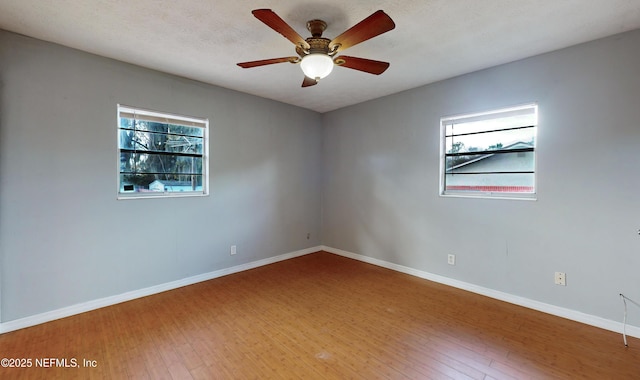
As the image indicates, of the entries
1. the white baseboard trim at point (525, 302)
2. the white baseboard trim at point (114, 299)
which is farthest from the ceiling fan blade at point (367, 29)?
the white baseboard trim at point (114, 299)

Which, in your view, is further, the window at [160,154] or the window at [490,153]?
the window at [160,154]

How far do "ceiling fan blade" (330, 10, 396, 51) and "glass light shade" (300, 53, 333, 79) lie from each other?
0.37 feet

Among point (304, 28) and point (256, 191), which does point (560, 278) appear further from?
point (256, 191)

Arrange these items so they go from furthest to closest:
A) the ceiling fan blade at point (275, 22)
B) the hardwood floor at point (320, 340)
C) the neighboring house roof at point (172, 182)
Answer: the neighboring house roof at point (172, 182) → the hardwood floor at point (320, 340) → the ceiling fan blade at point (275, 22)

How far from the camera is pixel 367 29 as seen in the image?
1721 mm

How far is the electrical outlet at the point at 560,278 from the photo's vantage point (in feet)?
8.46

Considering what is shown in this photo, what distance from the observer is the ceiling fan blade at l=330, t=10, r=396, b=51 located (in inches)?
62.0

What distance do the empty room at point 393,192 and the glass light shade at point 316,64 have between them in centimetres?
2

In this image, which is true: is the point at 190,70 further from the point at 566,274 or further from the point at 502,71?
the point at 566,274

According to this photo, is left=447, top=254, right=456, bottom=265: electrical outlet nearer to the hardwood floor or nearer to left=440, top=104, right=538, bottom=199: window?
the hardwood floor

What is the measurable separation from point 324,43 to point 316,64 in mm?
170

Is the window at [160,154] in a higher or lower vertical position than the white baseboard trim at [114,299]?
higher

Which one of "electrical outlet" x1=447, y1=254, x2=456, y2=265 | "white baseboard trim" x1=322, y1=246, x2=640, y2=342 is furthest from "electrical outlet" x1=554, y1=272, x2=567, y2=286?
"electrical outlet" x1=447, y1=254, x2=456, y2=265

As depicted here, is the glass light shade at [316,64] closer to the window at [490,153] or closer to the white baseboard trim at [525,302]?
the window at [490,153]
